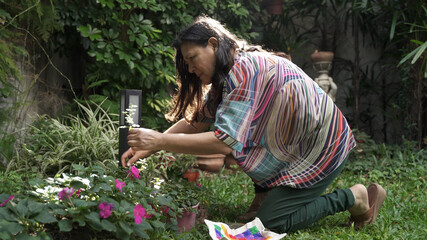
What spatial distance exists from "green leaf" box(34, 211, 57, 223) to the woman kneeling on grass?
0.73 meters

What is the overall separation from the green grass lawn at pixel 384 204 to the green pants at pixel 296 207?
7 centimetres

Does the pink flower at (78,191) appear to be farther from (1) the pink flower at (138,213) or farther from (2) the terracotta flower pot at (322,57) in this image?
(2) the terracotta flower pot at (322,57)

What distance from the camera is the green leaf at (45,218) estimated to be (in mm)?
1545

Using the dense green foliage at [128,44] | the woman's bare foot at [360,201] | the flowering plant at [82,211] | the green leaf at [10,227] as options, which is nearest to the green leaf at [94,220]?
the flowering plant at [82,211]

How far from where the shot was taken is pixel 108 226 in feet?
5.33

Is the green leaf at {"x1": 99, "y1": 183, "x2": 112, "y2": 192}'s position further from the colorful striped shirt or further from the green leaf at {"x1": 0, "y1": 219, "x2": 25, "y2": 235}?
the colorful striped shirt

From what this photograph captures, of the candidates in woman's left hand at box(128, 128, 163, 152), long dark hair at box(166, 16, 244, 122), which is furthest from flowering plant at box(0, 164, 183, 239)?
long dark hair at box(166, 16, 244, 122)

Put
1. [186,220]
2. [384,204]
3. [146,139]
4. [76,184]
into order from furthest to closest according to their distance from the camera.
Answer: [384,204], [186,220], [146,139], [76,184]

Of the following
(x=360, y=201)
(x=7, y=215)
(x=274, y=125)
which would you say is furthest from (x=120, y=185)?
(x=360, y=201)

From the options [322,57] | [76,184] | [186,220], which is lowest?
[186,220]

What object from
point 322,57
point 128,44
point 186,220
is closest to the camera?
point 186,220

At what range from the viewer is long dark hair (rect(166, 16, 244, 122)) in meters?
2.27

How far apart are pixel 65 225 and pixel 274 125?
1.16 metres

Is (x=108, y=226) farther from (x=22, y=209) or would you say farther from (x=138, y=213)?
(x=22, y=209)
